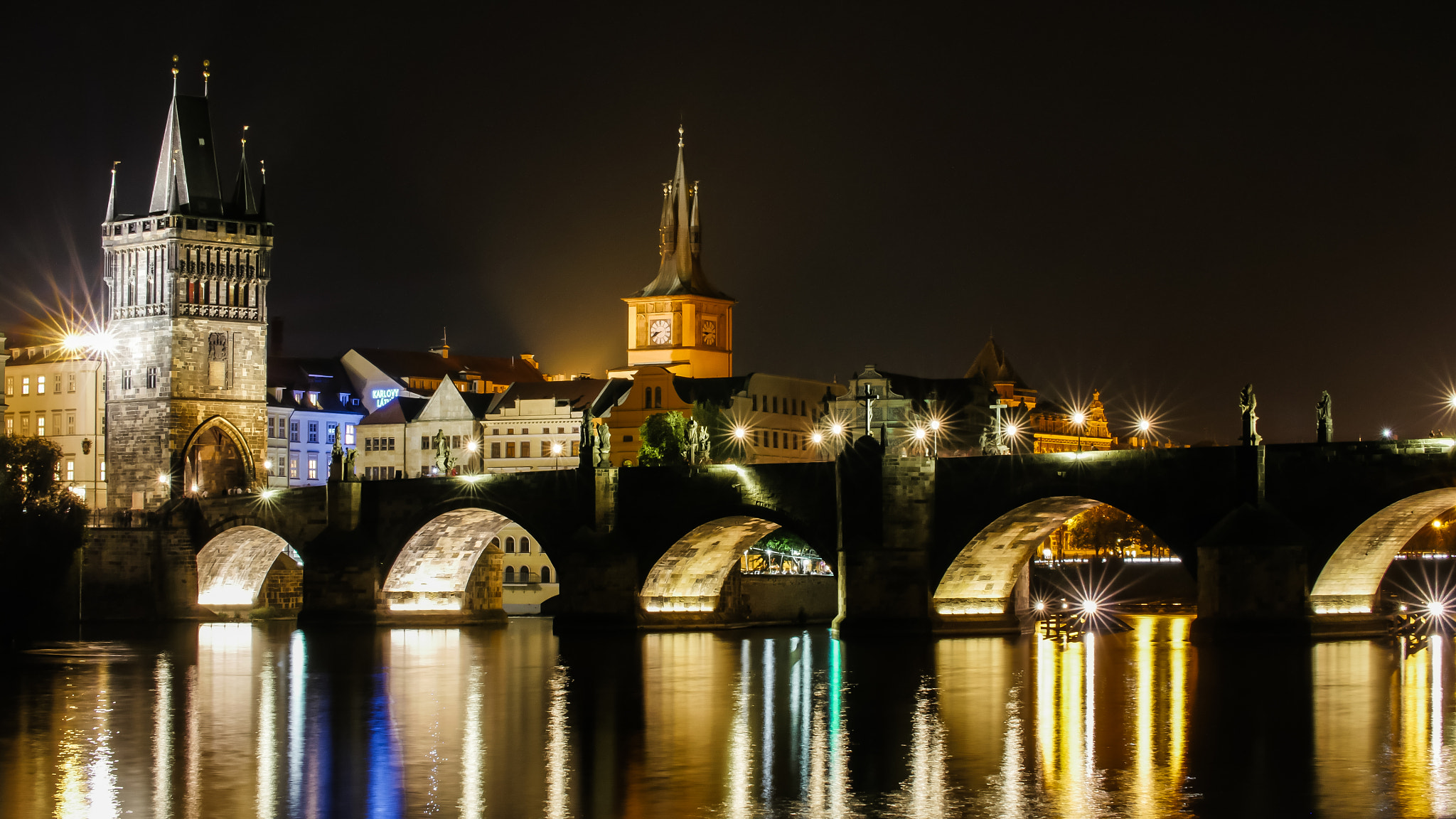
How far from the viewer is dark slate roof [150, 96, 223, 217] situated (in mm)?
102688

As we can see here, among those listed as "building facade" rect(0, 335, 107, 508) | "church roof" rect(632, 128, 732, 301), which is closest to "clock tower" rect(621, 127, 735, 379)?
"church roof" rect(632, 128, 732, 301)

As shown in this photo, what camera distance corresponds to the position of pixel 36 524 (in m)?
85.9

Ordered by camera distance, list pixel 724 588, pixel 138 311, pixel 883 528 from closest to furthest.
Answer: pixel 883 528 < pixel 724 588 < pixel 138 311

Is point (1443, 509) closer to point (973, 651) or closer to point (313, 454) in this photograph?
point (973, 651)

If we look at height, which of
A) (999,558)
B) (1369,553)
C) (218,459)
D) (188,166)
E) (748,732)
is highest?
(188,166)

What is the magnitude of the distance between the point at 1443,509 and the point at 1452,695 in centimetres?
1670

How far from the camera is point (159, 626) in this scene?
92.1 meters

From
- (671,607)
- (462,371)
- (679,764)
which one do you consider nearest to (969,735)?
(679,764)

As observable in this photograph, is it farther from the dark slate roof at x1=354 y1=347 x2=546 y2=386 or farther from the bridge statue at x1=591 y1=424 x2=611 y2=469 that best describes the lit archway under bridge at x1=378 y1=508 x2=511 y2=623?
the dark slate roof at x1=354 y1=347 x2=546 y2=386

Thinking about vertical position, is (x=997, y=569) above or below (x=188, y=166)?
below

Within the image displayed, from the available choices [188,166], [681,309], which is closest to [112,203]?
[188,166]

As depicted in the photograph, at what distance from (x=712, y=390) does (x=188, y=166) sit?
39379mm

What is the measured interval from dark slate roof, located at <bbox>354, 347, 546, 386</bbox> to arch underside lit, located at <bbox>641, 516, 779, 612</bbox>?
6388cm

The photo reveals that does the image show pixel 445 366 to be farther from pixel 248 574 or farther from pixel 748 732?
Answer: pixel 748 732
